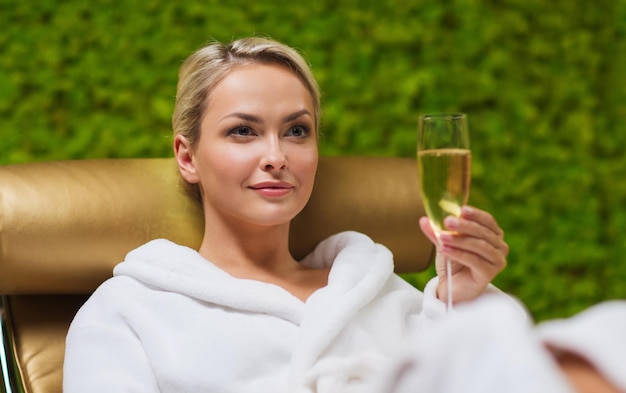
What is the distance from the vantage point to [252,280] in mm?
1539

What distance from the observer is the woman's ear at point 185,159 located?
1.66m

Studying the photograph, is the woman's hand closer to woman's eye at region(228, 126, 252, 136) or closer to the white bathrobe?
A: the white bathrobe

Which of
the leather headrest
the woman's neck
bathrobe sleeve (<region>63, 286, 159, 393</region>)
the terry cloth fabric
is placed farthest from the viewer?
the woman's neck

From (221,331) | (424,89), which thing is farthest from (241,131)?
(424,89)

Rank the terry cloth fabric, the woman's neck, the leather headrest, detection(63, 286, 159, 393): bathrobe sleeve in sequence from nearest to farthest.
Result: the terry cloth fabric, detection(63, 286, 159, 393): bathrobe sleeve, the leather headrest, the woman's neck

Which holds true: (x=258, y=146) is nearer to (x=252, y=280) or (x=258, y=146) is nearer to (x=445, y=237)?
(x=252, y=280)

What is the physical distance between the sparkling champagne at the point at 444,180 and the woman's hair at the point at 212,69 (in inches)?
20.0

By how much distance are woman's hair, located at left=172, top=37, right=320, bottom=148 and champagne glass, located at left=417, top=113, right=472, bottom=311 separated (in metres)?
0.47

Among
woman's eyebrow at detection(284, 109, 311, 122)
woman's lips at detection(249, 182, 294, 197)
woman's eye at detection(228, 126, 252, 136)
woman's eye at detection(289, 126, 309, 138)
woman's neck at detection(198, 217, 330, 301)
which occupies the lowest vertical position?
woman's neck at detection(198, 217, 330, 301)

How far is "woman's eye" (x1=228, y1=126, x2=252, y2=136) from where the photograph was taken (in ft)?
5.13

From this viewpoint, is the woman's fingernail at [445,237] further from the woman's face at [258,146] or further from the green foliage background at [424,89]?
the green foliage background at [424,89]

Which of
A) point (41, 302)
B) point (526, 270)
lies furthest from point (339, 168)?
point (526, 270)

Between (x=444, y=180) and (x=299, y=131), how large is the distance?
478 mm


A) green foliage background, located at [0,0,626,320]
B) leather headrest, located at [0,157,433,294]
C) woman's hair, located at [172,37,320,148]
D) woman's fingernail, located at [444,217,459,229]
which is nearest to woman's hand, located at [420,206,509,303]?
woman's fingernail, located at [444,217,459,229]
